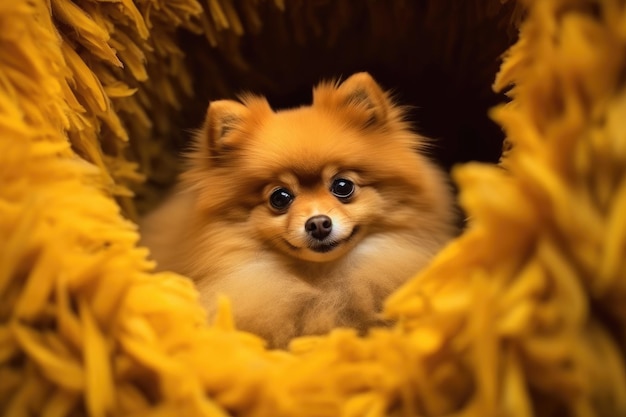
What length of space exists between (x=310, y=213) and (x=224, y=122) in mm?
288

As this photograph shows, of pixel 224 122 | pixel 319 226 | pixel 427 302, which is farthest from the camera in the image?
pixel 224 122

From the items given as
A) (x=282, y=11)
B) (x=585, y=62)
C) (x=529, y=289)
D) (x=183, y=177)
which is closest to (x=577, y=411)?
(x=529, y=289)

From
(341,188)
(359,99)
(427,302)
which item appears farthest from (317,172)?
(427,302)

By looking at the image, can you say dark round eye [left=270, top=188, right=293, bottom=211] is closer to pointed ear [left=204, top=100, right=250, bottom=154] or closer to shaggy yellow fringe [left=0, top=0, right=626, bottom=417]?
pointed ear [left=204, top=100, right=250, bottom=154]

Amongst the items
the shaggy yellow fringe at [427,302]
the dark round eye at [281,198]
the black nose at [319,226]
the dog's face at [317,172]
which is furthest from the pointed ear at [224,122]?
the shaggy yellow fringe at [427,302]

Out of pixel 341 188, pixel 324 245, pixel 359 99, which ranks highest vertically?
pixel 359 99

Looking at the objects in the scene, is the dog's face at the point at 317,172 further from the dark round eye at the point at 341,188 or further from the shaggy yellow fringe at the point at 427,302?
the shaggy yellow fringe at the point at 427,302

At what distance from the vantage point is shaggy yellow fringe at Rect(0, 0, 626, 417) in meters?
0.74

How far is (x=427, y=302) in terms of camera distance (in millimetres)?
849

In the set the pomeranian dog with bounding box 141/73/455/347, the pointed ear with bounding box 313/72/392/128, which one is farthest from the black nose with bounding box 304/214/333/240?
the pointed ear with bounding box 313/72/392/128

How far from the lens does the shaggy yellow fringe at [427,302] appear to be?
2.44 feet

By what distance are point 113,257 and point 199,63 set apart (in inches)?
39.8

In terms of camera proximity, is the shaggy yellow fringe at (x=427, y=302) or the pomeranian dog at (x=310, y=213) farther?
the pomeranian dog at (x=310, y=213)

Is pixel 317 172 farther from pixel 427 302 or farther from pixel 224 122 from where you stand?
pixel 427 302
